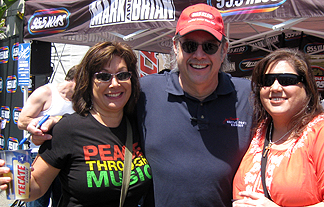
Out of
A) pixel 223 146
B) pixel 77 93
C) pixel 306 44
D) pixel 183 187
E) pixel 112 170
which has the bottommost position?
pixel 183 187

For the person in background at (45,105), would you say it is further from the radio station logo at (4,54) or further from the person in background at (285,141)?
the radio station logo at (4,54)

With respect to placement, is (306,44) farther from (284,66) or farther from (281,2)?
(284,66)

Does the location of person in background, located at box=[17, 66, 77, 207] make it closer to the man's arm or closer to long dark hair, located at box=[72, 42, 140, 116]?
the man's arm

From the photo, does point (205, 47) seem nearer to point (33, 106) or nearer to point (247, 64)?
point (33, 106)

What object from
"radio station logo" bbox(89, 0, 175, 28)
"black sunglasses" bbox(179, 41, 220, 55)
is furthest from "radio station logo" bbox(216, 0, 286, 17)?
"black sunglasses" bbox(179, 41, 220, 55)

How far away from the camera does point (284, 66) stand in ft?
5.62

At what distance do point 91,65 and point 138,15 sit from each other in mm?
2703

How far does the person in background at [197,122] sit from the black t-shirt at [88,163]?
0.21 metres

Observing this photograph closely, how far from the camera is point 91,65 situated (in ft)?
6.32

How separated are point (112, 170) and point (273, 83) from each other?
117 cm

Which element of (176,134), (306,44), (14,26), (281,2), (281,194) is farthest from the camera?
(14,26)

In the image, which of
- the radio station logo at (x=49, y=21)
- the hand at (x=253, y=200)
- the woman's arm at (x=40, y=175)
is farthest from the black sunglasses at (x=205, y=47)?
the radio station logo at (x=49, y=21)

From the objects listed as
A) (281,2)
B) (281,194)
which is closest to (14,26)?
(281,2)

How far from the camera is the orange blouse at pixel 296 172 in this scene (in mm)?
1416
